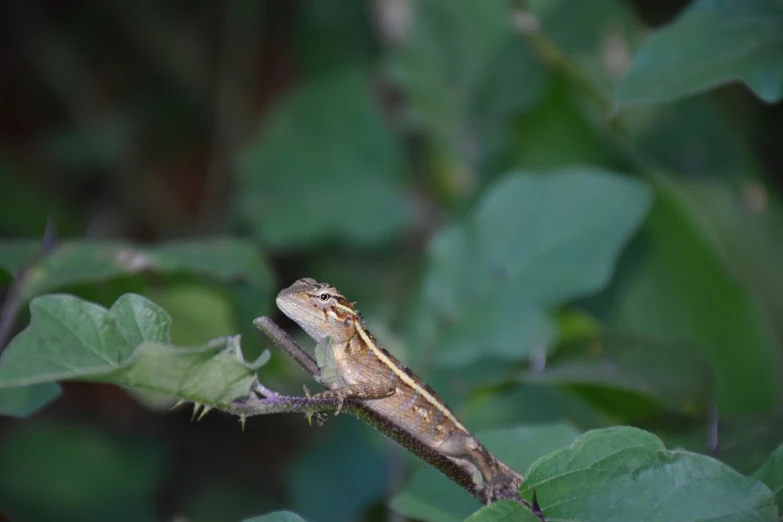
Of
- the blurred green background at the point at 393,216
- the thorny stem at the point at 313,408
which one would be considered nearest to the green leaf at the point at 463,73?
the blurred green background at the point at 393,216

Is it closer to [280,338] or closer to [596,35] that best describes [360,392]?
[280,338]

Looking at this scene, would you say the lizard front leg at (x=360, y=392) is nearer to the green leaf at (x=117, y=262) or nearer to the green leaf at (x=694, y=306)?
the green leaf at (x=117, y=262)

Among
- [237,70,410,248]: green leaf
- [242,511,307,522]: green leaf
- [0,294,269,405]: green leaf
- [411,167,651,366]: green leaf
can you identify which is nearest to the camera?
[0,294,269,405]: green leaf

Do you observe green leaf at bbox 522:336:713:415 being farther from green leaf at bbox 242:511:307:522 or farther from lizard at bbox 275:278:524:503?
green leaf at bbox 242:511:307:522

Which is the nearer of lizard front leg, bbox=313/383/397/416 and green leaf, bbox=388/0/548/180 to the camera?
lizard front leg, bbox=313/383/397/416

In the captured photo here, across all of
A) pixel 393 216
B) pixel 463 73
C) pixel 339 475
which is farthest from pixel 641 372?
pixel 463 73

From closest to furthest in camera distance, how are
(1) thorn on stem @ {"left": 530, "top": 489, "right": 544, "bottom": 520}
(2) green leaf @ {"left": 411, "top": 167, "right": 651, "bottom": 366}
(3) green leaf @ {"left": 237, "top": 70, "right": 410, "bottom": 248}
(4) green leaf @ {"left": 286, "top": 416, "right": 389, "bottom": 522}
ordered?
(1) thorn on stem @ {"left": 530, "top": 489, "right": 544, "bottom": 520}, (2) green leaf @ {"left": 411, "top": 167, "right": 651, "bottom": 366}, (4) green leaf @ {"left": 286, "top": 416, "right": 389, "bottom": 522}, (3) green leaf @ {"left": 237, "top": 70, "right": 410, "bottom": 248}

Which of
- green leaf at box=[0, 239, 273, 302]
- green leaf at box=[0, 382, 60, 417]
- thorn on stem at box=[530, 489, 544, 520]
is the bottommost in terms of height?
thorn on stem at box=[530, 489, 544, 520]

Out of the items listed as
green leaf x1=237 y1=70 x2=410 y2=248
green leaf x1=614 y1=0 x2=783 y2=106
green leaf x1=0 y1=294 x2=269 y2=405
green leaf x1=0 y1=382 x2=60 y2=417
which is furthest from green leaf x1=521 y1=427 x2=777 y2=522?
green leaf x1=237 y1=70 x2=410 y2=248
